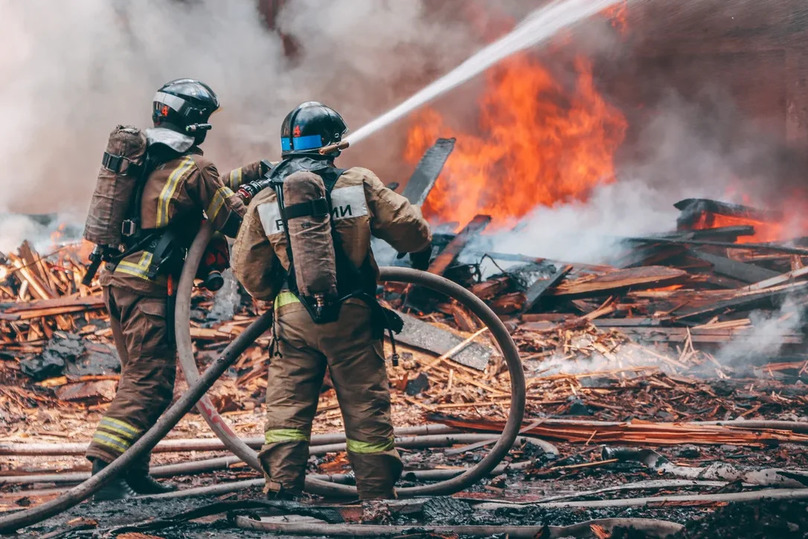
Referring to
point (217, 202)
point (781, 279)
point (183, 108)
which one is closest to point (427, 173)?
point (781, 279)

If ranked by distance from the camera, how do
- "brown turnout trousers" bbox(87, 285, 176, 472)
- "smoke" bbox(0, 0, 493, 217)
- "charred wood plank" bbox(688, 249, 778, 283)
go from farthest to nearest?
1. "smoke" bbox(0, 0, 493, 217)
2. "charred wood plank" bbox(688, 249, 778, 283)
3. "brown turnout trousers" bbox(87, 285, 176, 472)

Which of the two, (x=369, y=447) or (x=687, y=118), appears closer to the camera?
(x=369, y=447)

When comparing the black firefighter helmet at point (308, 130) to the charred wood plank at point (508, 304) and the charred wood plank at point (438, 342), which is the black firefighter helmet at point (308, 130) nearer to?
the charred wood plank at point (438, 342)

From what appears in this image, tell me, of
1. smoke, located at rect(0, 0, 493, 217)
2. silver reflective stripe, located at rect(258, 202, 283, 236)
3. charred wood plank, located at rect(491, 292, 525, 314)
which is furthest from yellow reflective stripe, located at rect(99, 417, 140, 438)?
smoke, located at rect(0, 0, 493, 217)

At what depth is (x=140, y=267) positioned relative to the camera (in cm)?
458

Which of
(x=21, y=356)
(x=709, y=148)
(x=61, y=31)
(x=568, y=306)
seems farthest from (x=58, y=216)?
(x=709, y=148)

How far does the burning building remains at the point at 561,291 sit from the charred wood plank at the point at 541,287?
4 centimetres

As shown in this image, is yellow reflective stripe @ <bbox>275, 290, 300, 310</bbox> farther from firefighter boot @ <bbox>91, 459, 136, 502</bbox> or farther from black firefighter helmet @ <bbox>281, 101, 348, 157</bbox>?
firefighter boot @ <bbox>91, 459, 136, 502</bbox>

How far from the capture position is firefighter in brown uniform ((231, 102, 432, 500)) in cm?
386

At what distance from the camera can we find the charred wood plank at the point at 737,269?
8555 millimetres

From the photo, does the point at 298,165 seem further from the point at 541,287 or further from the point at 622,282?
the point at 622,282

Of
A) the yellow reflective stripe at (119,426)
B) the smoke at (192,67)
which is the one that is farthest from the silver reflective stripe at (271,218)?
the smoke at (192,67)

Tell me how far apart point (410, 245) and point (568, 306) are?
5.10 meters

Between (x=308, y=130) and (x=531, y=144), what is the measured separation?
9.12 metres
